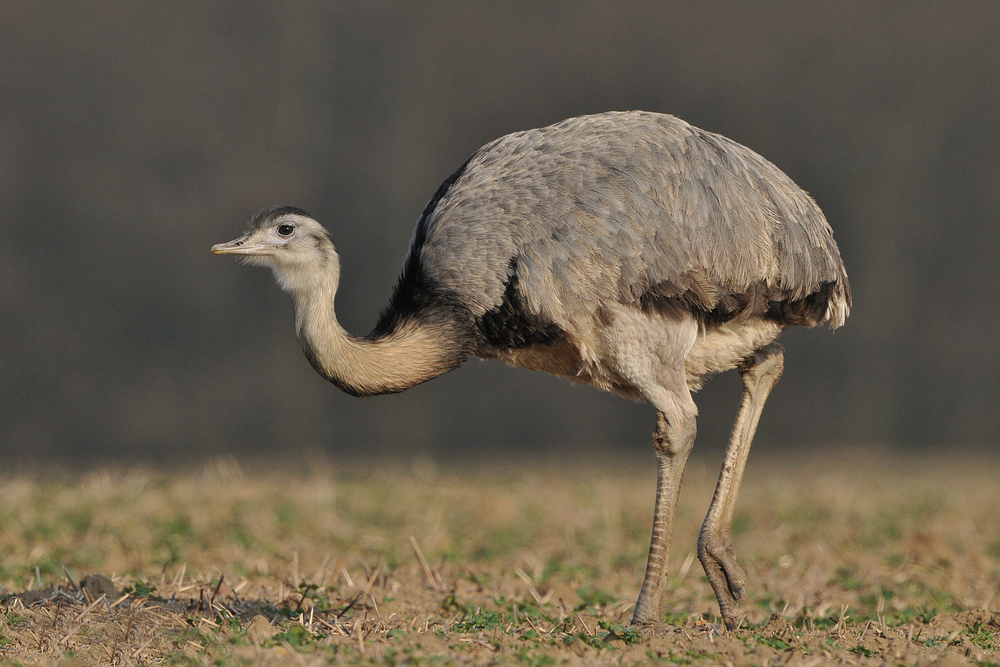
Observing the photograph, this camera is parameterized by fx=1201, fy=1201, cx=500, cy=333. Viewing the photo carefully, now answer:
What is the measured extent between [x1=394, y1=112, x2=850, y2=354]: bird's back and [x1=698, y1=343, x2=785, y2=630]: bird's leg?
0.29 meters

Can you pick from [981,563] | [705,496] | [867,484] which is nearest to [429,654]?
[981,563]

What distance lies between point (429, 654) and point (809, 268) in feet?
7.35

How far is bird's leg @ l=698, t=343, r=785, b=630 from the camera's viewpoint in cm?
467

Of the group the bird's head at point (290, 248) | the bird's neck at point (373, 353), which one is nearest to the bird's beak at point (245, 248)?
the bird's head at point (290, 248)

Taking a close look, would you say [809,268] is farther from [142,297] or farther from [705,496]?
[142,297]

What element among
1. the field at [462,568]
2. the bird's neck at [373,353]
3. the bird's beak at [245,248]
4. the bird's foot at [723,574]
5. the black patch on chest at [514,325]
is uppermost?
the bird's beak at [245,248]

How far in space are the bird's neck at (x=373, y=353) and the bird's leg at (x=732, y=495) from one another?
3.91ft

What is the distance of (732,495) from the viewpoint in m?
4.89

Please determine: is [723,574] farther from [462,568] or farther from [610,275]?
[462,568]

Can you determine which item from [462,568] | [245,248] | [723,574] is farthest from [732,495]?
[245,248]

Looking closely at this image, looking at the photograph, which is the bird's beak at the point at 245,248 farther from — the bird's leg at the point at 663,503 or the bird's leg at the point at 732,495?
the bird's leg at the point at 732,495

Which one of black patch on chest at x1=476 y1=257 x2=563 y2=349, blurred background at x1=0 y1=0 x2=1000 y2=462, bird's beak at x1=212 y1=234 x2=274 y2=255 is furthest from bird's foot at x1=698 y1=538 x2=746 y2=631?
blurred background at x1=0 y1=0 x2=1000 y2=462

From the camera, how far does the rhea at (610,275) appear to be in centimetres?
451

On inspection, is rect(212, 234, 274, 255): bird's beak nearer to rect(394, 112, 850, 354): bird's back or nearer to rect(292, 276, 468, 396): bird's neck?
rect(292, 276, 468, 396): bird's neck
